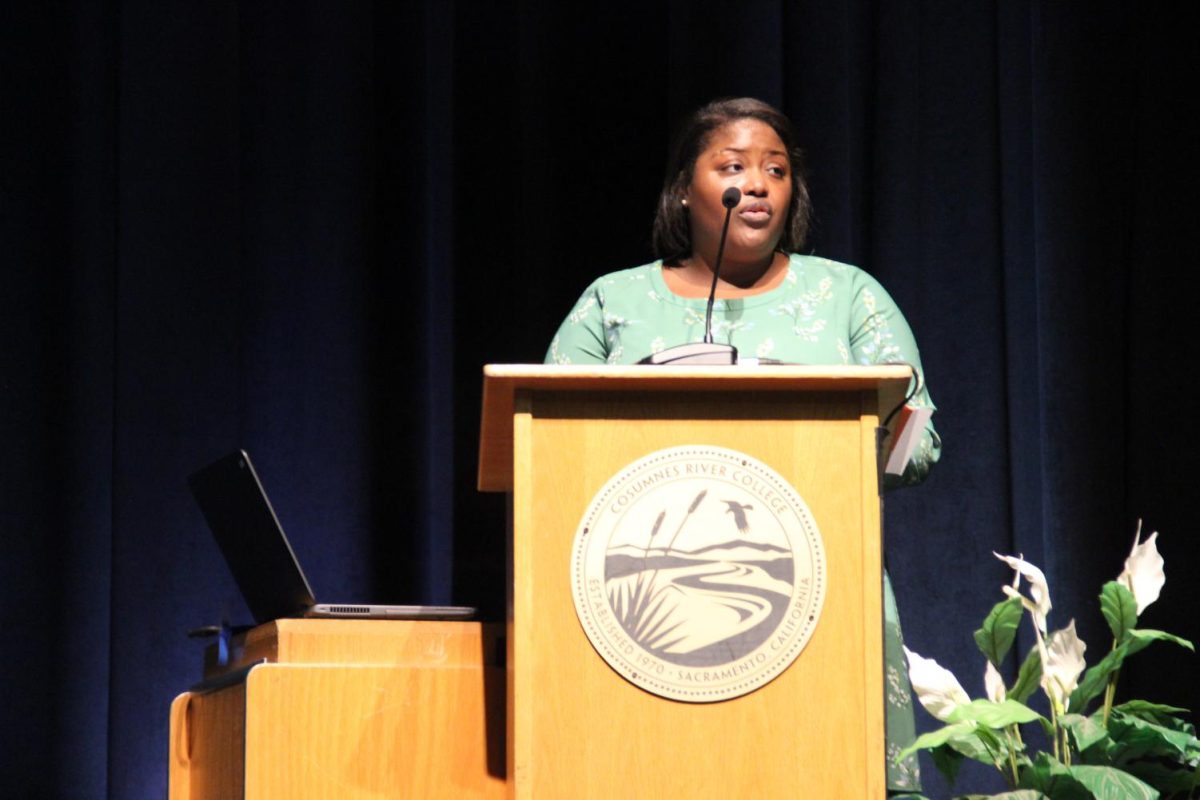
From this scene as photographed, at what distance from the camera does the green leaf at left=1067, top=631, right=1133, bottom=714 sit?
6.23 ft

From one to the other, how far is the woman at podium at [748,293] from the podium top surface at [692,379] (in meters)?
0.75

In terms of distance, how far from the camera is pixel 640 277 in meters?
2.60

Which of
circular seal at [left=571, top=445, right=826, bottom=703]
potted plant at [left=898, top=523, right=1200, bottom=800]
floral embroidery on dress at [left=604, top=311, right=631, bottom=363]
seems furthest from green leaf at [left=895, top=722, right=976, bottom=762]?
floral embroidery on dress at [left=604, top=311, right=631, bottom=363]

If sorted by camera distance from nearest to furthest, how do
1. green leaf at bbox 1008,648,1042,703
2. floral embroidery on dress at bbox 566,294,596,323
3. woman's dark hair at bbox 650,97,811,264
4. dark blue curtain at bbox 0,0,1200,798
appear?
green leaf at bbox 1008,648,1042,703
floral embroidery on dress at bbox 566,294,596,323
woman's dark hair at bbox 650,97,811,264
dark blue curtain at bbox 0,0,1200,798

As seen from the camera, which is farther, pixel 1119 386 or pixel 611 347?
pixel 1119 386

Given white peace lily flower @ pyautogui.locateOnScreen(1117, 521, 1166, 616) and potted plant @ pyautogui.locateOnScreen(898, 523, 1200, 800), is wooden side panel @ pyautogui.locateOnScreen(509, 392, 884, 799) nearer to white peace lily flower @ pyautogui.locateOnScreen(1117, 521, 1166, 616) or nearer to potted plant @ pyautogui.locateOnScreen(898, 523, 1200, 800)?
potted plant @ pyautogui.locateOnScreen(898, 523, 1200, 800)

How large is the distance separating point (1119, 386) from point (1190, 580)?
414mm

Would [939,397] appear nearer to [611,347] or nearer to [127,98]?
[611,347]

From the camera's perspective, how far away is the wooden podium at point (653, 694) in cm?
155

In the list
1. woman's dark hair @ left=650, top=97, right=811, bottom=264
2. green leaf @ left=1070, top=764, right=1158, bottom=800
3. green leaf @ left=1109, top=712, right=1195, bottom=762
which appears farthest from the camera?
woman's dark hair @ left=650, top=97, right=811, bottom=264

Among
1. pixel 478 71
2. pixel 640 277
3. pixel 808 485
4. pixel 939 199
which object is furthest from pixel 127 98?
pixel 808 485

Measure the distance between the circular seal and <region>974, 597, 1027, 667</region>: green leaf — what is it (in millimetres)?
472

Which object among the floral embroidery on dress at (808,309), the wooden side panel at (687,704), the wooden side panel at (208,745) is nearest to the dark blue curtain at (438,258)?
Result: the floral embroidery on dress at (808,309)

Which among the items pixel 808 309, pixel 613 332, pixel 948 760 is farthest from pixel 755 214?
pixel 948 760
